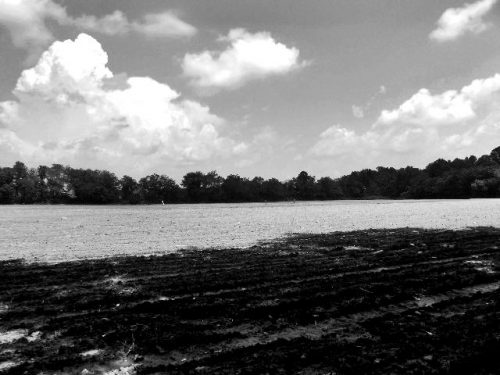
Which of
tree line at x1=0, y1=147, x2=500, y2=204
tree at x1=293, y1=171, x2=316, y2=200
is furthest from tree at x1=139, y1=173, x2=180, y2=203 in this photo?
tree at x1=293, y1=171, x2=316, y2=200

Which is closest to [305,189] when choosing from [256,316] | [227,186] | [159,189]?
[227,186]

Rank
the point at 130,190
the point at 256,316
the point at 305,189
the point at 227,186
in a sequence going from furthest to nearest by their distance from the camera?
1. the point at 305,189
2. the point at 227,186
3. the point at 130,190
4. the point at 256,316

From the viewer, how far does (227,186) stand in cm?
12138

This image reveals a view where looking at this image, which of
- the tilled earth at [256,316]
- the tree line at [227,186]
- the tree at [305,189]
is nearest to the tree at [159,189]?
the tree line at [227,186]

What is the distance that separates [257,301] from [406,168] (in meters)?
151

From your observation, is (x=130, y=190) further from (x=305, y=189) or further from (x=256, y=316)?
(x=256, y=316)

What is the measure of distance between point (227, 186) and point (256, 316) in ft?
375

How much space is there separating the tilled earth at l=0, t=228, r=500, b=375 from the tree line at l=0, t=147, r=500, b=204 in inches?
3751

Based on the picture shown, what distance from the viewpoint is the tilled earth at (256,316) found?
545 centimetres

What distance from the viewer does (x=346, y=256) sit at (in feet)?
45.1

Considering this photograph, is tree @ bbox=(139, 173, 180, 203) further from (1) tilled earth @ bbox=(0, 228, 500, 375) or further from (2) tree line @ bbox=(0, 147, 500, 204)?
(1) tilled earth @ bbox=(0, 228, 500, 375)

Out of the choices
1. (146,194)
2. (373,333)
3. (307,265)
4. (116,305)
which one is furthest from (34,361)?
(146,194)

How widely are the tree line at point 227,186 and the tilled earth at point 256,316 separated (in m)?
95.3

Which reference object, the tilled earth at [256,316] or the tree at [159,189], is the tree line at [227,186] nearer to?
the tree at [159,189]
